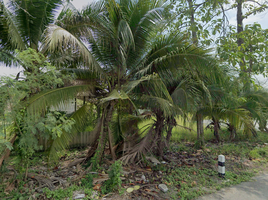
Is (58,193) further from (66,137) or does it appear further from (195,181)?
(195,181)

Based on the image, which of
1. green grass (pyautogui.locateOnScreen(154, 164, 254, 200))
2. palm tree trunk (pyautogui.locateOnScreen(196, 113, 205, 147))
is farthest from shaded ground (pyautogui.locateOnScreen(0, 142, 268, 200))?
palm tree trunk (pyautogui.locateOnScreen(196, 113, 205, 147))

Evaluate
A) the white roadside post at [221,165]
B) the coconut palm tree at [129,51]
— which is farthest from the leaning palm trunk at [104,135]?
the white roadside post at [221,165]

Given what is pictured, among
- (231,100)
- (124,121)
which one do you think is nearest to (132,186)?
(124,121)

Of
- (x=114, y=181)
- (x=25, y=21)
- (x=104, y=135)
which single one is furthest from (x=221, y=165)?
(x=25, y=21)

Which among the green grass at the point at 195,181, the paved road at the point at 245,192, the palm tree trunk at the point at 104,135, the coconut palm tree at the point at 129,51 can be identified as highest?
the coconut palm tree at the point at 129,51

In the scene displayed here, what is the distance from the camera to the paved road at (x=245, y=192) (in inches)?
151

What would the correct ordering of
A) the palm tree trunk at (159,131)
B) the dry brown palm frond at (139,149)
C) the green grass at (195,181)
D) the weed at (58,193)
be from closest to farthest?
the weed at (58,193) → the green grass at (195,181) → the dry brown palm frond at (139,149) → the palm tree trunk at (159,131)

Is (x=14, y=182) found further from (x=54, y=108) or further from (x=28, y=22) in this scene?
(x=28, y=22)

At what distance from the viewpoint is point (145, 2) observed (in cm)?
465

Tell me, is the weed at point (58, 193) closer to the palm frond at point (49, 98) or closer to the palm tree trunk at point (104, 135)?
Result: the palm tree trunk at point (104, 135)

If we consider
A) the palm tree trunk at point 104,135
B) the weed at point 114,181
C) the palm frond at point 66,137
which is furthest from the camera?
the palm tree trunk at point 104,135

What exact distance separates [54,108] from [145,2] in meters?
3.43

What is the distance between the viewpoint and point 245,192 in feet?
13.4

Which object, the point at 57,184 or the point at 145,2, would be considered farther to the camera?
the point at 145,2
